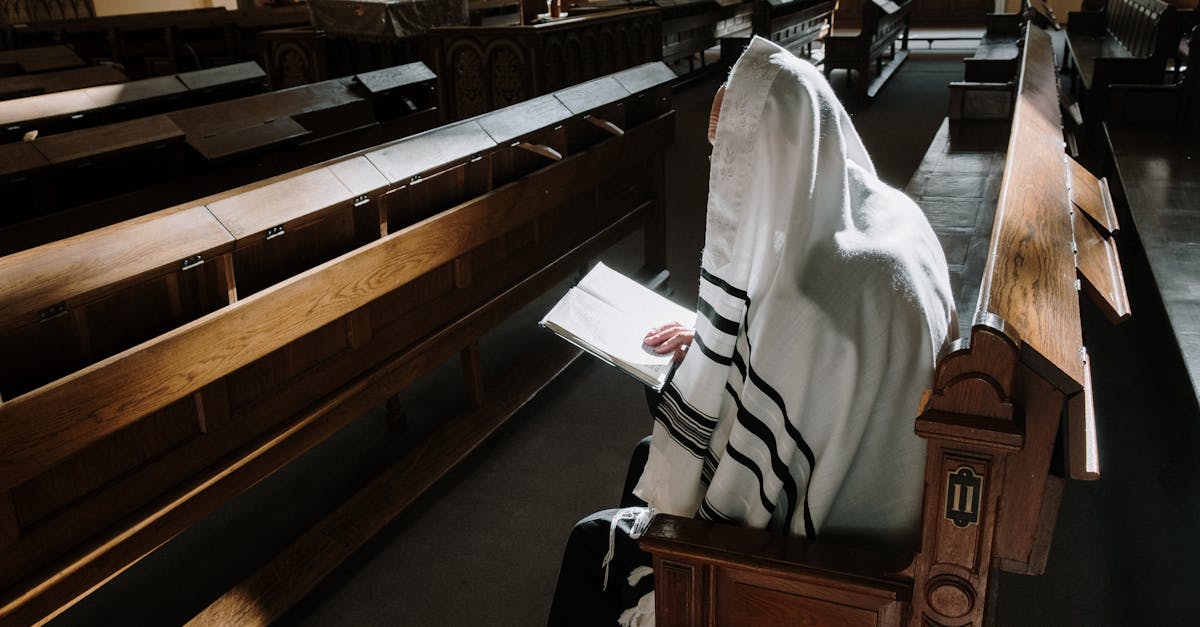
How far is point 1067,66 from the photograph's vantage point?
10344 mm

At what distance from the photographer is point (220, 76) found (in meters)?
5.52

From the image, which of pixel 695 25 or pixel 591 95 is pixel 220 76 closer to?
pixel 591 95

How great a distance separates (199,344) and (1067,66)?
1059 centimetres

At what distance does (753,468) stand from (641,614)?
1.31 feet

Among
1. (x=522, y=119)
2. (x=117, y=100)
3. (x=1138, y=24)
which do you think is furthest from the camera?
(x=1138, y=24)

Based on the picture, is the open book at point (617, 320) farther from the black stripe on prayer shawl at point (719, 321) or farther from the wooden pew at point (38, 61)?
the wooden pew at point (38, 61)

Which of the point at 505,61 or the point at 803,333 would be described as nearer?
the point at 803,333

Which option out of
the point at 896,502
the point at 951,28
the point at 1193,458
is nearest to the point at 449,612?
the point at 896,502

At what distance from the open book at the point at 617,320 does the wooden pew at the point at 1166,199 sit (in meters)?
1.23


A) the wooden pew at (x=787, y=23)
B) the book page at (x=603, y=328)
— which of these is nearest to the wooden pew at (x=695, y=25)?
the wooden pew at (x=787, y=23)

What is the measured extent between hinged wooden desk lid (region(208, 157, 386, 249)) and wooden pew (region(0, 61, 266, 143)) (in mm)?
2564

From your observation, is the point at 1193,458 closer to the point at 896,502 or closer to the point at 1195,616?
the point at 1195,616

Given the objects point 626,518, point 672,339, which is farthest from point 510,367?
point 626,518

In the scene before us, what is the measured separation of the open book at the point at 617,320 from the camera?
193 cm
